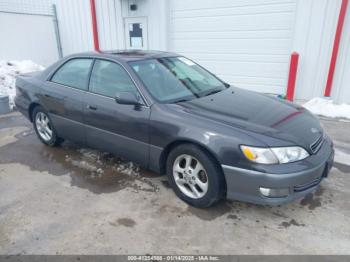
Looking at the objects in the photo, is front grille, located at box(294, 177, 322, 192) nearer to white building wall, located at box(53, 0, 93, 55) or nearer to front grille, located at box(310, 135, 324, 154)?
front grille, located at box(310, 135, 324, 154)

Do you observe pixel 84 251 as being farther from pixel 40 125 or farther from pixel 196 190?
pixel 40 125

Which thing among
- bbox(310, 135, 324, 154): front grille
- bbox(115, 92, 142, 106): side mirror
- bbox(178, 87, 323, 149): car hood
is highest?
bbox(115, 92, 142, 106): side mirror

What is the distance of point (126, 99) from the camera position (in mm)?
2975

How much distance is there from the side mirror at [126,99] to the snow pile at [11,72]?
17.1ft

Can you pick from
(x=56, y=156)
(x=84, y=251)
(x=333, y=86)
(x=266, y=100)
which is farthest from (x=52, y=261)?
(x=333, y=86)

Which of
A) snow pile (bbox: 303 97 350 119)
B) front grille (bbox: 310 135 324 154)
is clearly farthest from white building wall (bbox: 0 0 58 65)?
front grille (bbox: 310 135 324 154)

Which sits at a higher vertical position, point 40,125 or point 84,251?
point 40,125

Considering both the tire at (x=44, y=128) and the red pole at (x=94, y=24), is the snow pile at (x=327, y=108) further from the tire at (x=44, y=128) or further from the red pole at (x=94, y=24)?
the red pole at (x=94, y=24)

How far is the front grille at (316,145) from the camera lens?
2.63 metres

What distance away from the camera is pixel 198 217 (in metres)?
2.76

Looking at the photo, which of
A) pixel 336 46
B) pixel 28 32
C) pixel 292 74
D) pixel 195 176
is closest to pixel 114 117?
pixel 195 176

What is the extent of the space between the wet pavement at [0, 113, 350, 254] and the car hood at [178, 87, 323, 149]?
0.79 meters

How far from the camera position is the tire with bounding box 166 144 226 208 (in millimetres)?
2652

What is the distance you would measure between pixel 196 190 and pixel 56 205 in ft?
4.95
